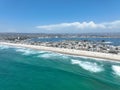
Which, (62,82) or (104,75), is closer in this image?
(62,82)

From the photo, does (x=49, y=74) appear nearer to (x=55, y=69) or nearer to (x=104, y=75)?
(x=55, y=69)

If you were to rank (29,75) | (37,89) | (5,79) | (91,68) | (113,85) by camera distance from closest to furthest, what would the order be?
(37,89)
(113,85)
(5,79)
(29,75)
(91,68)

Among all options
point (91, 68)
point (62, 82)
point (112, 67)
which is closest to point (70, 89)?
point (62, 82)

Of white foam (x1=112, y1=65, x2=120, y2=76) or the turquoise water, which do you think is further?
white foam (x1=112, y1=65, x2=120, y2=76)

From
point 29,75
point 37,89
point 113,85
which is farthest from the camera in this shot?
point 29,75

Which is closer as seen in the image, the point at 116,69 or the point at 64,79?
the point at 64,79

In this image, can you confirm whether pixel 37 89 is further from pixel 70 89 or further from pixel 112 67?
pixel 112 67

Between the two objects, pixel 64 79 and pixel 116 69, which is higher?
pixel 116 69

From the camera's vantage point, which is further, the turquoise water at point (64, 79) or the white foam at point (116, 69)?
the white foam at point (116, 69)

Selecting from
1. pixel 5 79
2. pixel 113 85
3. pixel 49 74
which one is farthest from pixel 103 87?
pixel 5 79
